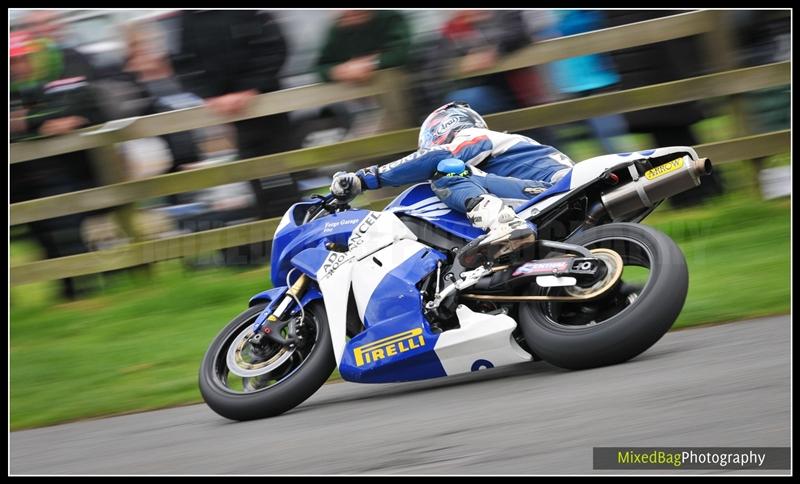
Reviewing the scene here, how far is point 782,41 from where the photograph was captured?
23.9 ft

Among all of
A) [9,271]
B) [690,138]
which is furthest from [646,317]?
[9,271]

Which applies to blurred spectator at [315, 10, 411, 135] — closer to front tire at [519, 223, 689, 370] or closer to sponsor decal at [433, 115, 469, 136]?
sponsor decal at [433, 115, 469, 136]

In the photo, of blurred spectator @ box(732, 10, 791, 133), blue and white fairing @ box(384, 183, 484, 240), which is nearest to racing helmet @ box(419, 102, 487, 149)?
blue and white fairing @ box(384, 183, 484, 240)

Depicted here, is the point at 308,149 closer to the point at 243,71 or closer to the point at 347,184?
the point at 243,71

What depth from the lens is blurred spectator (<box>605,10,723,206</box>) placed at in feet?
23.6

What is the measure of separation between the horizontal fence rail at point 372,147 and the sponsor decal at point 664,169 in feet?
9.30

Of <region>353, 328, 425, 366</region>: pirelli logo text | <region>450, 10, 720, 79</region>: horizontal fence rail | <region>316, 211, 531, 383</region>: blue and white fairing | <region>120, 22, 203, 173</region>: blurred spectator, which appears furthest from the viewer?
<region>120, 22, 203, 173</region>: blurred spectator

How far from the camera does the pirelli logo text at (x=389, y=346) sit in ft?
15.0

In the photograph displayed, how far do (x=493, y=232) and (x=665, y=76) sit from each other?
351 centimetres

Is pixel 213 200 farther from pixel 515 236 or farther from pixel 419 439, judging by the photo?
pixel 419 439

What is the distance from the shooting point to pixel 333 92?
7473 millimetres

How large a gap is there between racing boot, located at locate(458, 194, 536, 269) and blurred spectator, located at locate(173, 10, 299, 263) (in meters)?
3.17

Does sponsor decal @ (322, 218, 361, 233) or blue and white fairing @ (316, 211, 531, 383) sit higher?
sponsor decal @ (322, 218, 361, 233)

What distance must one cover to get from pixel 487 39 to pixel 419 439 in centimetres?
420
